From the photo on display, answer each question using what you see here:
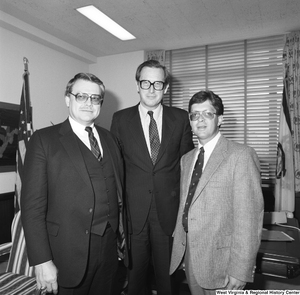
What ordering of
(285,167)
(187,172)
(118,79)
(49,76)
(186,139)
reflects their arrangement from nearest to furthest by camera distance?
(187,172)
(186,139)
(285,167)
(49,76)
(118,79)

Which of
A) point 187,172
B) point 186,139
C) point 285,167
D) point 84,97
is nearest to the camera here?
point 84,97

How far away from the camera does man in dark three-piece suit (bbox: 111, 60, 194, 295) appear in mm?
1824

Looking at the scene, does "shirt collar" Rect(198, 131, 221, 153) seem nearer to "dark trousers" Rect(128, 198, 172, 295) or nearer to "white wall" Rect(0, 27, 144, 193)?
"dark trousers" Rect(128, 198, 172, 295)

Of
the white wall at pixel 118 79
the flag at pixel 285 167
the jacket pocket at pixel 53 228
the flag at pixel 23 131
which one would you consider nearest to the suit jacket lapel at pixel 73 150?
the jacket pocket at pixel 53 228

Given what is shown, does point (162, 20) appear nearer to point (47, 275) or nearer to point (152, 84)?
point (152, 84)

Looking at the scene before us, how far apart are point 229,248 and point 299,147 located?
3.38m

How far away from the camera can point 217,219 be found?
145 cm

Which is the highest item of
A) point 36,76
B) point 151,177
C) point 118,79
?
point 118,79

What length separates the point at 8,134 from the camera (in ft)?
11.7

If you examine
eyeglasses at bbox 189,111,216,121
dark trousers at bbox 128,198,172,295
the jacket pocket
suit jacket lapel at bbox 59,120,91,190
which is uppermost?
eyeglasses at bbox 189,111,216,121

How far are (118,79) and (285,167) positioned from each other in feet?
11.0

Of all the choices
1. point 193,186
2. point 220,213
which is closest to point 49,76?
point 193,186

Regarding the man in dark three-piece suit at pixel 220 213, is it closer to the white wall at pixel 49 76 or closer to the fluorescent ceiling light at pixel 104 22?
the fluorescent ceiling light at pixel 104 22

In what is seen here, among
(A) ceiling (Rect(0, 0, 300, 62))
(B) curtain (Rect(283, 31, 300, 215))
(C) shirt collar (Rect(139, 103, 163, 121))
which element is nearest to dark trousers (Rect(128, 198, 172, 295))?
(C) shirt collar (Rect(139, 103, 163, 121))
